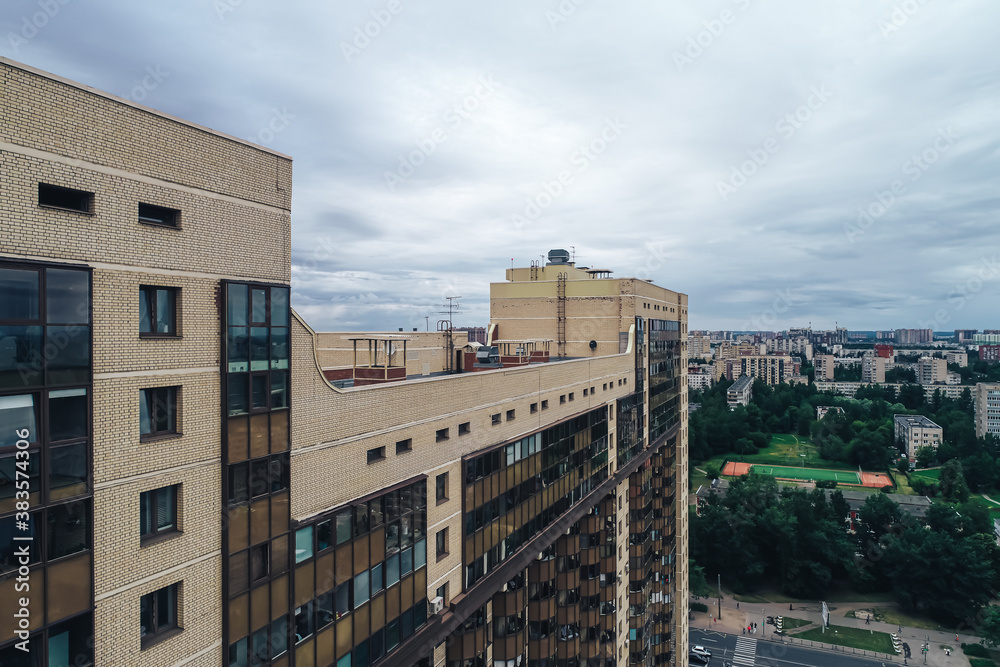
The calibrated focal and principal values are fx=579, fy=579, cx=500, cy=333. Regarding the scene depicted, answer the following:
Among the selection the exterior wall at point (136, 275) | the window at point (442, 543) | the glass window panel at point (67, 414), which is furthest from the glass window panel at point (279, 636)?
the window at point (442, 543)

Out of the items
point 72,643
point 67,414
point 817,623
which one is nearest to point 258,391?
point 67,414

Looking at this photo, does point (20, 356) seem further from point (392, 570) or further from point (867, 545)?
point (867, 545)

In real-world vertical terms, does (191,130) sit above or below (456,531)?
above

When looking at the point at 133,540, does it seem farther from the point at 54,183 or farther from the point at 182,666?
the point at 54,183

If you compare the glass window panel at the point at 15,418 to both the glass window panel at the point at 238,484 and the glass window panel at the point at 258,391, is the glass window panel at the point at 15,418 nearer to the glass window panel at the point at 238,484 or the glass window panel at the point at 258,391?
the glass window panel at the point at 238,484

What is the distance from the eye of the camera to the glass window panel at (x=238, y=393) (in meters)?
14.1

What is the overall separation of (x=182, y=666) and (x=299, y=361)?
748 centimetres

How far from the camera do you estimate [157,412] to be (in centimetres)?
1296

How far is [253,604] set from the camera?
14.4m

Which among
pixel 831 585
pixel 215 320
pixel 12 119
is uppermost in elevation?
pixel 12 119

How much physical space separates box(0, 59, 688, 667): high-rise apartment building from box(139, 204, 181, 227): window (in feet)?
0.17

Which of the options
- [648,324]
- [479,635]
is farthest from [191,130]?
[648,324]

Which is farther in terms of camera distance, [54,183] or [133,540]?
[133,540]

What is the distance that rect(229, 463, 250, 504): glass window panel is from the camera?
14.1m
